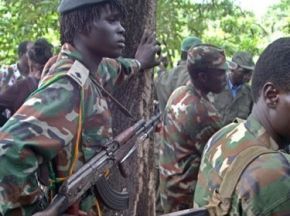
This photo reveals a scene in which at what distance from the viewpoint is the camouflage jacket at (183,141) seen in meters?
4.83

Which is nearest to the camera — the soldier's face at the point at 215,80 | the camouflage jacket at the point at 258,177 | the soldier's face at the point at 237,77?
the camouflage jacket at the point at 258,177

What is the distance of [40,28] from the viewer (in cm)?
757

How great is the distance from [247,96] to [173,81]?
0.99 meters

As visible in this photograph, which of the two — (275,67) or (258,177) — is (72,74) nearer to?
(275,67)

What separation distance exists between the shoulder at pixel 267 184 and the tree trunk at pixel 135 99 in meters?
2.26

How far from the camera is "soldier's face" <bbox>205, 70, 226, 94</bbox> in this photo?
4.96 metres

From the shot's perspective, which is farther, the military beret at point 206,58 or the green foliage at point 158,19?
the green foliage at point 158,19

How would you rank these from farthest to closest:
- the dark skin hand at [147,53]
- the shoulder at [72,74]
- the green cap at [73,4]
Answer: the dark skin hand at [147,53]
the green cap at [73,4]
the shoulder at [72,74]

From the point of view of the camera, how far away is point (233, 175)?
7.18 feet

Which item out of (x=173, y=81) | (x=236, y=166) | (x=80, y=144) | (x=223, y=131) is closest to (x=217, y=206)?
(x=236, y=166)

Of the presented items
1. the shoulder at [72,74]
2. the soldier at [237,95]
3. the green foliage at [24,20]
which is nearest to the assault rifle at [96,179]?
the shoulder at [72,74]

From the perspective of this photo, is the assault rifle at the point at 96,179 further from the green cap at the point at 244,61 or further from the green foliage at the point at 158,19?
the green cap at the point at 244,61

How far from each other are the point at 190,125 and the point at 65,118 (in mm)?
2043

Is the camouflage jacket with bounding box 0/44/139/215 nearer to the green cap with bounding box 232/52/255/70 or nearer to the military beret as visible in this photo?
the military beret
